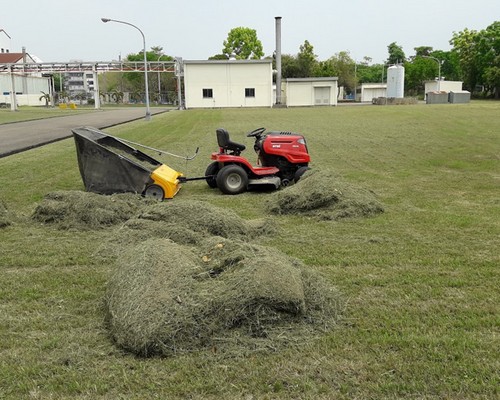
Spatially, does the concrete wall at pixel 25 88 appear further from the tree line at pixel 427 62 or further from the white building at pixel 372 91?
the white building at pixel 372 91

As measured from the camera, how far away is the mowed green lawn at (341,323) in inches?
128

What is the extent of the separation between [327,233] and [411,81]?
94.5 meters

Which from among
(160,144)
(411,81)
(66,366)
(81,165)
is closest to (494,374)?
(66,366)

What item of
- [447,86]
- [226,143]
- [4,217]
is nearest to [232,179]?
[226,143]

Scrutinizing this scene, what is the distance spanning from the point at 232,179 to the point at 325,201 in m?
2.14

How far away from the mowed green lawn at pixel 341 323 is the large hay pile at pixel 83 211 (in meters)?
0.23

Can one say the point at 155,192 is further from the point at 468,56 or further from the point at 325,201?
the point at 468,56

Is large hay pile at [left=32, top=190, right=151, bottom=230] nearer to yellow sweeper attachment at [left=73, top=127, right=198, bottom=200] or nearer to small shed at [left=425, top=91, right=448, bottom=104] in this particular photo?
yellow sweeper attachment at [left=73, top=127, right=198, bottom=200]

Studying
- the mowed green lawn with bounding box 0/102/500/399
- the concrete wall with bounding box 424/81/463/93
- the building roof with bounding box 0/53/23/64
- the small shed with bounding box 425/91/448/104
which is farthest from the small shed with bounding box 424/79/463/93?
the mowed green lawn with bounding box 0/102/500/399

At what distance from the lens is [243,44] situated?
91750mm

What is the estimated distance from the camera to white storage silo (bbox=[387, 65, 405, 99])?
6700 cm

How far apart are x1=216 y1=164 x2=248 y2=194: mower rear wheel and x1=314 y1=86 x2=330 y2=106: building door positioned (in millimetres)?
55004

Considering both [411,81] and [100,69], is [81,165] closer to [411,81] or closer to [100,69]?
[100,69]

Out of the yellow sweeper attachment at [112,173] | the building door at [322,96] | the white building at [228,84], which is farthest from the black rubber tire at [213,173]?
the building door at [322,96]
